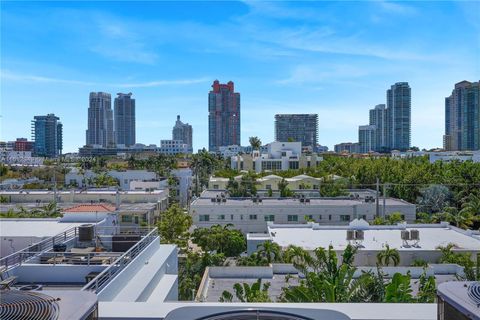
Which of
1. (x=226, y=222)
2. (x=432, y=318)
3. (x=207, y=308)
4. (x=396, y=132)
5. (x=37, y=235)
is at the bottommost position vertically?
(x=226, y=222)

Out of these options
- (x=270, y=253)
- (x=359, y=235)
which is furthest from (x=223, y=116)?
(x=270, y=253)

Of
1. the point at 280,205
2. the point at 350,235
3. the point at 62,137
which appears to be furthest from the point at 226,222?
the point at 62,137

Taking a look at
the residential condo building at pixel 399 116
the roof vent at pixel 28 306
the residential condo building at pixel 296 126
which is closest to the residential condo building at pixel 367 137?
the residential condo building at pixel 399 116

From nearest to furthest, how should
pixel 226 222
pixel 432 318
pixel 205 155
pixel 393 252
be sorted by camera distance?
pixel 432 318, pixel 393 252, pixel 226 222, pixel 205 155

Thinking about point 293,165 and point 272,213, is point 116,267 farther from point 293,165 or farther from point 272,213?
point 293,165

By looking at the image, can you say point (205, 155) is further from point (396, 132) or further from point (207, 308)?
point (396, 132)
